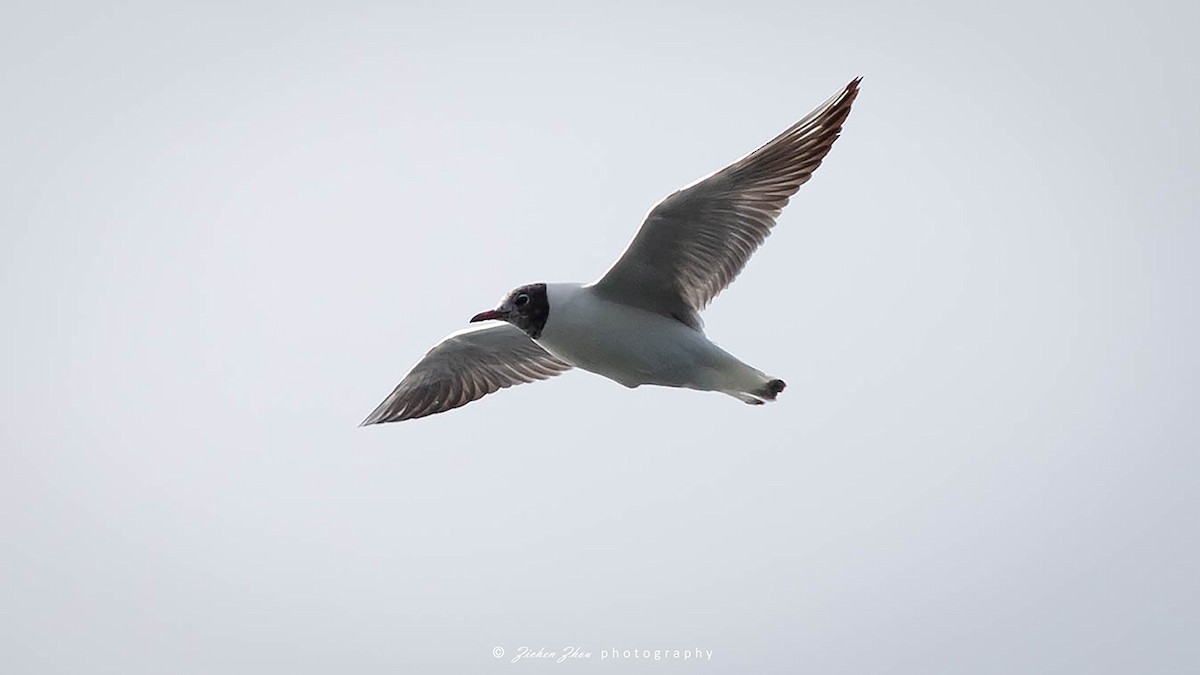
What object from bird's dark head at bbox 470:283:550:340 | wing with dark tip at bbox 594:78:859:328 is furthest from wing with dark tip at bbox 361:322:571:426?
wing with dark tip at bbox 594:78:859:328

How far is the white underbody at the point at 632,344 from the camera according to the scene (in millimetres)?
10203

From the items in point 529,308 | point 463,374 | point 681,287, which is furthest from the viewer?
point 463,374

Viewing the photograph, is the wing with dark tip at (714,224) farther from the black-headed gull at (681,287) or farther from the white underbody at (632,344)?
the white underbody at (632,344)

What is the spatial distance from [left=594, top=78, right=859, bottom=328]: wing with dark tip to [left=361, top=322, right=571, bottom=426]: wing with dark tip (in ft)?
6.61

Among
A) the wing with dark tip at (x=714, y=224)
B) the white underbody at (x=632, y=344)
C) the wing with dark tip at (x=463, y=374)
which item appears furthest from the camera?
the wing with dark tip at (x=463, y=374)

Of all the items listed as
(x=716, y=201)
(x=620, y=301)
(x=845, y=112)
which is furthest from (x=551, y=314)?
(x=845, y=112)

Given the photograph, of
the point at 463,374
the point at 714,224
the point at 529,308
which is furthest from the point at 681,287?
the point at 463,374

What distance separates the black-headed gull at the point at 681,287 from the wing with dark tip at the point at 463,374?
1842mm

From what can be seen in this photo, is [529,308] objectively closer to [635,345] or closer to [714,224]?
[635,345]

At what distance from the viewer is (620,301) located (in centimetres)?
1038

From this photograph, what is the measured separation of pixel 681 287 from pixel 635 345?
20.6 inches

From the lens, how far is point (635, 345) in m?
10.2

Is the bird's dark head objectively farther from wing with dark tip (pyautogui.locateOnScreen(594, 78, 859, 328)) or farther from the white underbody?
wing with dark tip (pyautogui.locateOnScreen(594, 78, 859, 328))

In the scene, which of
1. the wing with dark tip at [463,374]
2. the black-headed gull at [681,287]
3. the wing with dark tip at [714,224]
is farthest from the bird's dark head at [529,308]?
the wing with dark tip at [463,374]
